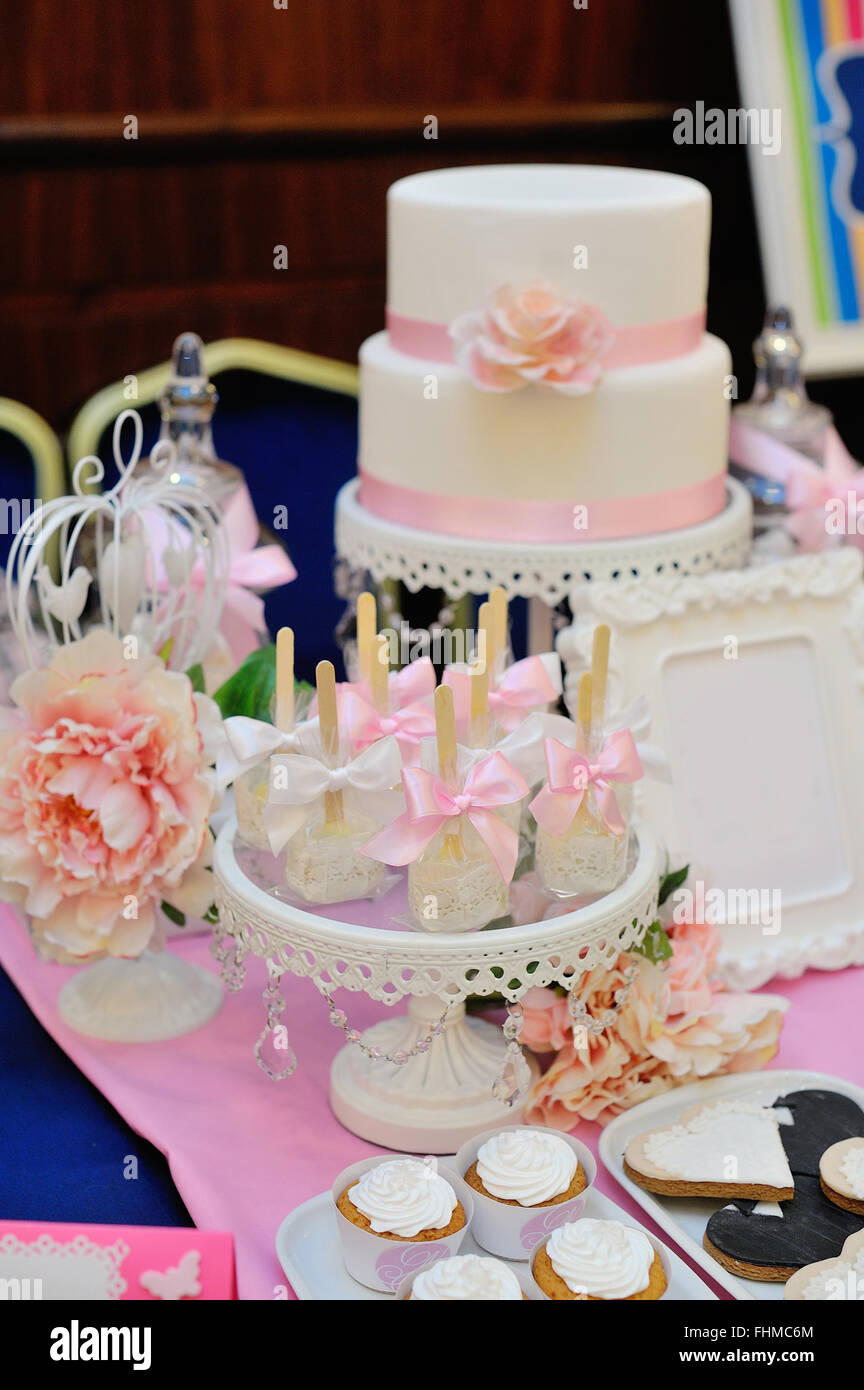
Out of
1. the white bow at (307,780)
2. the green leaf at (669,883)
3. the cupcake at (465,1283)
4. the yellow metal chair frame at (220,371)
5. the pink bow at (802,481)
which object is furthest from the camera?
the yellow metal chair frame at (220,371)

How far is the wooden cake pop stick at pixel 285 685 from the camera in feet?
3.28

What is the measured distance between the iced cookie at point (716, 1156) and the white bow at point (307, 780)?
31 centimetres

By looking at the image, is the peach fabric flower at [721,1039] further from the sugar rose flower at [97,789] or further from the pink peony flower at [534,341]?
the pink peony flower at [534,341]

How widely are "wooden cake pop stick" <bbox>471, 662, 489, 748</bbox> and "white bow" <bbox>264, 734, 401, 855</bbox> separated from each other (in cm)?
7

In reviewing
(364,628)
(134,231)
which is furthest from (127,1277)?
(134,231)

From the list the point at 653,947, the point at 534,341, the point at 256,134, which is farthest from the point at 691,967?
the point at 256,134

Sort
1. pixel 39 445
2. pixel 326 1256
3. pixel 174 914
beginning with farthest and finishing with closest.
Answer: pixel 39 445
pixel 174 914
pixel 326 1256

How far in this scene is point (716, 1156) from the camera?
102 centimetres

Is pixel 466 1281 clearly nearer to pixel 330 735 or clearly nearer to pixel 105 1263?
pixel 105 1263


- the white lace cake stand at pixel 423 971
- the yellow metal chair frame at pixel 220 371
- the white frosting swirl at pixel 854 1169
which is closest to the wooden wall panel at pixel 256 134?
the yellow metal chair frame at pixel 220 371

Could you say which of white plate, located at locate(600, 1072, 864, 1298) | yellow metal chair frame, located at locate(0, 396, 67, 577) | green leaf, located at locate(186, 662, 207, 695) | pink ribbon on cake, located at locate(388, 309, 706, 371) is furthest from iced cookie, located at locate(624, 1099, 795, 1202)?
yellow metal chair frame, located at locate(0, 396, 67, 577)

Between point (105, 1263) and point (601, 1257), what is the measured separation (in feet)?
0.95

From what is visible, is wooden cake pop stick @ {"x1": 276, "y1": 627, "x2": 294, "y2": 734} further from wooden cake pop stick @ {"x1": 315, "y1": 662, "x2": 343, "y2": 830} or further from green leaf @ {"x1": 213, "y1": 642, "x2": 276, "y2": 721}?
green leaf @ {"x1": 213, "y1": 642, "x2": 276, "y2": 721}

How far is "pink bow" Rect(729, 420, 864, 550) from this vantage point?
4.94 feet
